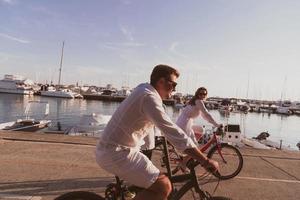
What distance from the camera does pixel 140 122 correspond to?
3.18 m

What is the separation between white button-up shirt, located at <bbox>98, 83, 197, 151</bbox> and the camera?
3088 mm

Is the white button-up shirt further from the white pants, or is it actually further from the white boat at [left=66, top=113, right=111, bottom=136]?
the white boat at [left=66, top=113, right=111, bottom=136]

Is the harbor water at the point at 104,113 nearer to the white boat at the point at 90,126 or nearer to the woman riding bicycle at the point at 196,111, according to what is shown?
the white boat at the point at 90,126

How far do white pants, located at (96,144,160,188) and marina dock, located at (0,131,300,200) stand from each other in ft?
9.94

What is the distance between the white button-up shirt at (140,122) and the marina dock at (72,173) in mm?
3130

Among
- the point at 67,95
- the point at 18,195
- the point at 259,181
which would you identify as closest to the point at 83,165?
the point at 18,195

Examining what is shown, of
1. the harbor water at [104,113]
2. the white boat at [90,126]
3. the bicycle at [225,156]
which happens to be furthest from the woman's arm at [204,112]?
the harbor water at [104,113]

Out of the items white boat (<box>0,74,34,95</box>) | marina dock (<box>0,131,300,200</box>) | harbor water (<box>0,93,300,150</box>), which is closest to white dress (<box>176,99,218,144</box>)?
marina dock (<box>0,131,300,200</box>)

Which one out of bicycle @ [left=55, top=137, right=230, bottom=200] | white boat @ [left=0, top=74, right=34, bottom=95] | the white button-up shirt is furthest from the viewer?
white boat @ [left=0, top=74, right=34, bottom=95]

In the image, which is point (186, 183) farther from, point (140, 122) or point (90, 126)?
point (90, 126)

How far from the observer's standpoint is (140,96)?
10.2ft

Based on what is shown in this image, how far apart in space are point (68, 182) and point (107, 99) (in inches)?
4141

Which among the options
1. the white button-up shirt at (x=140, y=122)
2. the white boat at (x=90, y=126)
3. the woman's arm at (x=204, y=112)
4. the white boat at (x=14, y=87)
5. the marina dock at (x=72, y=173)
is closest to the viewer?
the white button-up shirt at (x=140, y=122)

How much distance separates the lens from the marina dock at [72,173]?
6.32m
